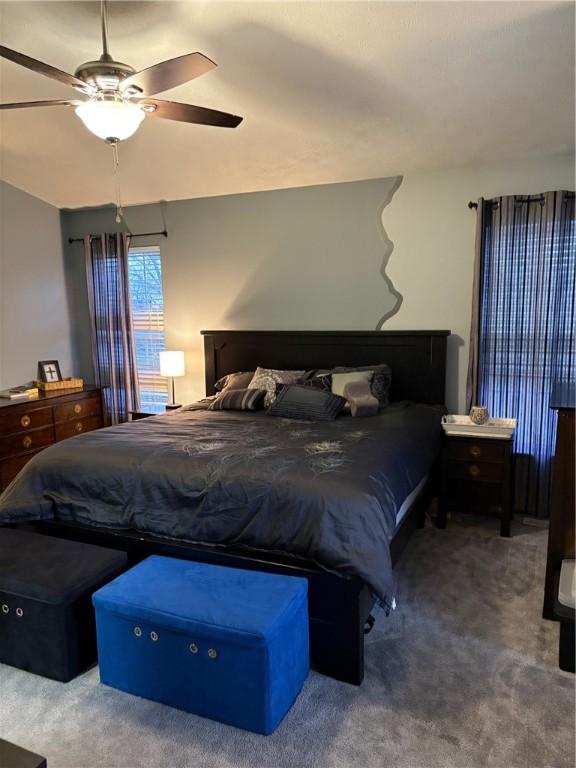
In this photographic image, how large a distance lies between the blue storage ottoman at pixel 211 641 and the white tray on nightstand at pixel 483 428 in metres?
1.78

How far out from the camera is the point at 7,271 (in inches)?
183

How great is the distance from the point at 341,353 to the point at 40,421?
2441mm

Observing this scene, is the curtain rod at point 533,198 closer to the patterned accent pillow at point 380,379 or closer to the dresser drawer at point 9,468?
the patterned accent pillow at point 380,379

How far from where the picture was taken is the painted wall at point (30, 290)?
4.66 metres

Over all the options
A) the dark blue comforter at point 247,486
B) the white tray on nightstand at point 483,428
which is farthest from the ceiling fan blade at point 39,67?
the white tray on nightstand at point 483,428

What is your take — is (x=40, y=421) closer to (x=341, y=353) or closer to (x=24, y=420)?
(x=24, y=420)

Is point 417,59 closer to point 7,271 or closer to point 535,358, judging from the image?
point 535,358

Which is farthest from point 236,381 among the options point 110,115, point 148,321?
point 110,115

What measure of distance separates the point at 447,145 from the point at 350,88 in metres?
0.90

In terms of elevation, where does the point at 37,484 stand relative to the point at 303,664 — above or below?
above

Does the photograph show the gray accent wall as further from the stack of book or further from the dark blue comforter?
the dark blue comforter

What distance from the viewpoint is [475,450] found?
11.2 feet

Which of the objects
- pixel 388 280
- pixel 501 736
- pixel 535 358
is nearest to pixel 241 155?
pixel 388 280

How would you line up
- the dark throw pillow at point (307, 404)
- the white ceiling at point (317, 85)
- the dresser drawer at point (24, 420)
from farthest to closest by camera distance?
the dresser drawer at point (24, 420) → the dark throw pillow at point (307, 404) → the white ceiling at point (317, 85)
